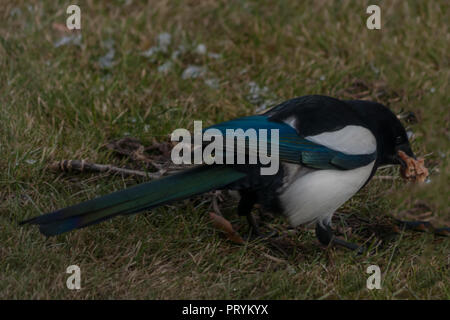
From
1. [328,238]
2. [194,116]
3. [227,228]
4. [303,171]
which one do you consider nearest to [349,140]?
[303,171]

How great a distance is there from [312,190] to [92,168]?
1047 mm

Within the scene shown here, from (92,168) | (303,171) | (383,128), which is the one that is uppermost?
(383,128)

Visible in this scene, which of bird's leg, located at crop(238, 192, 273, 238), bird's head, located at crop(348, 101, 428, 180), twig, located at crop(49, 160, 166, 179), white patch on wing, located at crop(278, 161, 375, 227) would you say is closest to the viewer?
white patch on wing, located at crop(278, 161, 375, 227)

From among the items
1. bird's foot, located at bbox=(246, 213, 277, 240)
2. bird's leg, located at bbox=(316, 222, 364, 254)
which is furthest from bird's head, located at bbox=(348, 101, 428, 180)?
bird's foot, located at bbox=(246, 213, 277, 240)

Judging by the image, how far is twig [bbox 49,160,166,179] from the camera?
10.4 ft

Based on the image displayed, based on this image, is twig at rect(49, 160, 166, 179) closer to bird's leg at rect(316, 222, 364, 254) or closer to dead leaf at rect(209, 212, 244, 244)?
dead leaf at rect(209, 212, 244, 244)

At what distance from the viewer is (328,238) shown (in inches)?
112

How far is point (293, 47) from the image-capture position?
4.36 meters

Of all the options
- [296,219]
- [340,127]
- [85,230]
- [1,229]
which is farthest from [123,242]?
[340,127]

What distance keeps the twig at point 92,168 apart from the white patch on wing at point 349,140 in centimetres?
81

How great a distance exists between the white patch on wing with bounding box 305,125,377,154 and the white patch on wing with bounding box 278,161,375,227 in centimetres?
9

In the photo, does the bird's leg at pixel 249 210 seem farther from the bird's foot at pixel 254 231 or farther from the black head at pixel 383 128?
the black head at pixel 383 128

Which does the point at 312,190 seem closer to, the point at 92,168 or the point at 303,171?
the point at 303,171

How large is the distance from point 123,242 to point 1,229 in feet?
1.49
